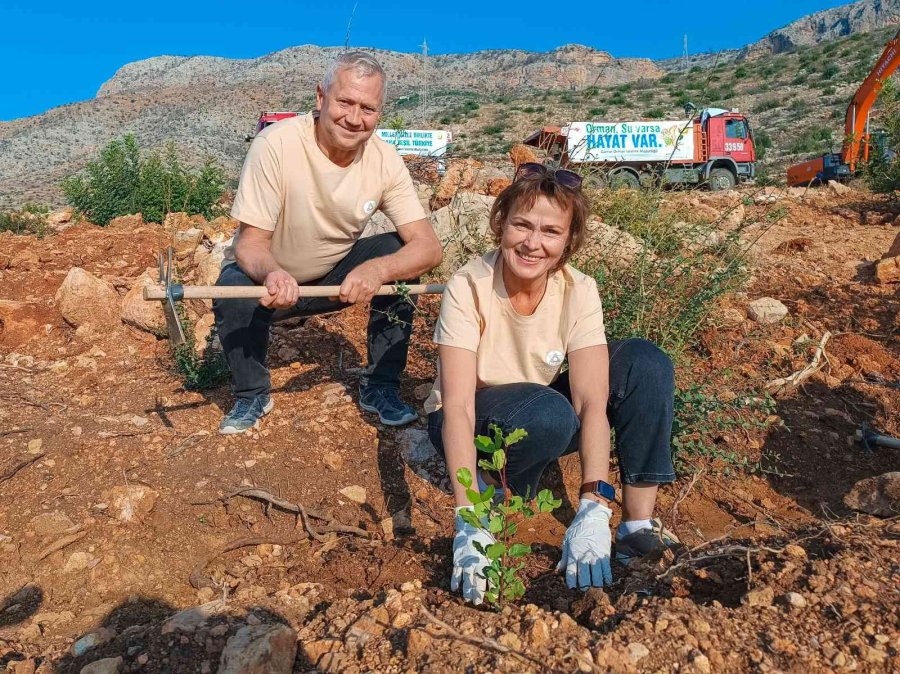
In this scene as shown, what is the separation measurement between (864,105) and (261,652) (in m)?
13.6

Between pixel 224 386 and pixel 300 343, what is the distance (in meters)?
0.56

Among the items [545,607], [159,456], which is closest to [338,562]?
[545,607]

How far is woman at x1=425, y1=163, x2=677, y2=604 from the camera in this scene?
81.4 inches

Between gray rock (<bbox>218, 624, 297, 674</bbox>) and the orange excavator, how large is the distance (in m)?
11.1

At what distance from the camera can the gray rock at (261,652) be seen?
1.48 m

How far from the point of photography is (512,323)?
7.24 feet

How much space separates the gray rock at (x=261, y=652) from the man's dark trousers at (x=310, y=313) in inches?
60.2

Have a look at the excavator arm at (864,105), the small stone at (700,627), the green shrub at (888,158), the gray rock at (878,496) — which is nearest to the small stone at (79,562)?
the small stone at (700,627)

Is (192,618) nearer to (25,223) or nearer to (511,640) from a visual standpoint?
(511,640)

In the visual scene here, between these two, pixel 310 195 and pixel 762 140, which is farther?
pixel 762 140

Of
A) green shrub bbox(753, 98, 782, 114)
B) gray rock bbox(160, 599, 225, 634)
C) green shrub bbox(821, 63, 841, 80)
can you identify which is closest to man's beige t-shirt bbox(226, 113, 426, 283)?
gray rock bbox(160, 599, 225, 634)

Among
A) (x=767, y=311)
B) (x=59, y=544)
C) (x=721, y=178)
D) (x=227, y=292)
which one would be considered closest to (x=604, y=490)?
(x=227, y=292)

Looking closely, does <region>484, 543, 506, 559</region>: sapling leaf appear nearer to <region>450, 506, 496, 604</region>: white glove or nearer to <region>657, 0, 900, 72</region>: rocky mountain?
<region>450, 506, 496, 604</region>: white glove

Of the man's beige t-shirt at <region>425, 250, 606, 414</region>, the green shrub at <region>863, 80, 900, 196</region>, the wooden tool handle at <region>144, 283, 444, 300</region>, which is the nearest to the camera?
the man's beige t-shirt at <region>425, 250, 606, 414</region>
